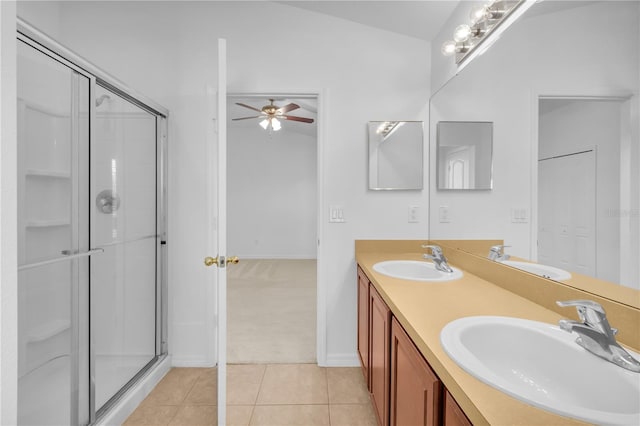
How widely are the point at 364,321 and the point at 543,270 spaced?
1.03 metres

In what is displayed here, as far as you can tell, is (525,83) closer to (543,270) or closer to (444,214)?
(543,270)

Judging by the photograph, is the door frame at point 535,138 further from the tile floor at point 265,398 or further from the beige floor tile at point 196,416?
the beige floor tile at point 196,416

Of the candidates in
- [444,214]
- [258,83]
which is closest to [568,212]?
[444,214]

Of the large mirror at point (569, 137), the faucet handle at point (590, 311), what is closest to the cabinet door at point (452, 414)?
the faucet handle at point (590, 311)

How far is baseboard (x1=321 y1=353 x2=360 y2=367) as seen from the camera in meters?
2.09

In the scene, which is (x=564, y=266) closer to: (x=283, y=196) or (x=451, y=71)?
(x=451, y=71)

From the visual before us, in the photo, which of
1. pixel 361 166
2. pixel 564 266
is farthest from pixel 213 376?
pixel 564 266

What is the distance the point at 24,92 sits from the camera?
128cm

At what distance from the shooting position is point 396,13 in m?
1.89

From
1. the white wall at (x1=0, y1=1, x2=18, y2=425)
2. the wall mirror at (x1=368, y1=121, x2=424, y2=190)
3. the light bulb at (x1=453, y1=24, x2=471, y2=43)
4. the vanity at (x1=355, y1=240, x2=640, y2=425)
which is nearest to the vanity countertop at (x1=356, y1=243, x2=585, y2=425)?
the vanity at (x1=355, y1=240, x2=640, y2=425)

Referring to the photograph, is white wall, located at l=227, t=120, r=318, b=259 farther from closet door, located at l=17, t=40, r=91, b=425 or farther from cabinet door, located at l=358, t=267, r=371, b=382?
closet door, located at l=17, t=40, r=91, b=425

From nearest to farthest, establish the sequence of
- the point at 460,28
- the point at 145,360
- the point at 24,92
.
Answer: the point at 24,92, the point at 460,28, the point at 145,360

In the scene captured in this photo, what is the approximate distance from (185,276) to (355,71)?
200cm

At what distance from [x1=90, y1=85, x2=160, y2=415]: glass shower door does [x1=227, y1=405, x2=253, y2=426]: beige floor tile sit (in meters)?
0.70
